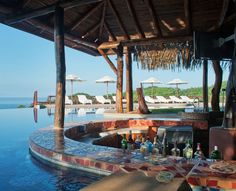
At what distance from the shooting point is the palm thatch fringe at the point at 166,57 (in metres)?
11.7

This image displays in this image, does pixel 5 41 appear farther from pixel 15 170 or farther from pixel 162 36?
pixel 15 170

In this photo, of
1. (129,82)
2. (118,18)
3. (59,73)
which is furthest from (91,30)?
(59,73)

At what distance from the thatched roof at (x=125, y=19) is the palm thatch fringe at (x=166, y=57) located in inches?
11.4

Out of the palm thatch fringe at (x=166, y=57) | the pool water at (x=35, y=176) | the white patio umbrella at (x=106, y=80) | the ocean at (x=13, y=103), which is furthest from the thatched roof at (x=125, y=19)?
the ocean at (x=13, y=103)

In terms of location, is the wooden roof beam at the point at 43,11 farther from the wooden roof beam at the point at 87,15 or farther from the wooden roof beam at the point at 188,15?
the wooden roof beam at the point at 188,15

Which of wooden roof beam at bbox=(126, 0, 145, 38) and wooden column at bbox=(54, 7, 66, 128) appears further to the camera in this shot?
wooden roof beam at bbox=(126, 0, 145, 38)

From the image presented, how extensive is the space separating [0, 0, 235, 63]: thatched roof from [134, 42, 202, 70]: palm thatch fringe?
289 millimetres

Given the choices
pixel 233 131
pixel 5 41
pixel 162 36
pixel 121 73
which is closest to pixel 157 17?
pixel 162 36

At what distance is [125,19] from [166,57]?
3.06m

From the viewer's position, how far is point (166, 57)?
40.5 feet

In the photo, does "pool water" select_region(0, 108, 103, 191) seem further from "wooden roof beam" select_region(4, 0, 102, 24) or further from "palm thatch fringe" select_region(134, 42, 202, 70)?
"palm thatch fringe" select_region(134, 42, 202, 70)

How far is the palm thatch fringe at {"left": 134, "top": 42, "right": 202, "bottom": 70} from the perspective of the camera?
11747 mm

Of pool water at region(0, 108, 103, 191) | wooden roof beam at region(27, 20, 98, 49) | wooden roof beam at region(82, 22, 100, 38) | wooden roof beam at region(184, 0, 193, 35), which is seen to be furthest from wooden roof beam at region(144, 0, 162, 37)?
pool water at region(0, 108, 103, 191)

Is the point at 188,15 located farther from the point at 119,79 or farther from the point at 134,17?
the point at 119,79
